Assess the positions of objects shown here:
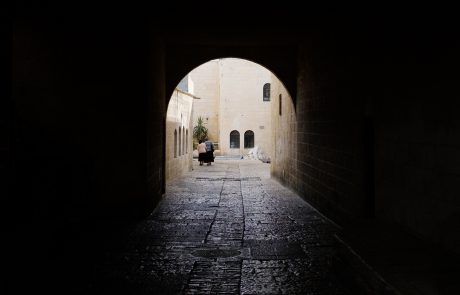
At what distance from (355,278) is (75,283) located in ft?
9.08

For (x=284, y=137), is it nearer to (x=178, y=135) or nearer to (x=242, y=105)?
A: (x=178, y=135)

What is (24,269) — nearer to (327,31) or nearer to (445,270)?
(445,270)

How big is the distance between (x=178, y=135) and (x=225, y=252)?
11.5m

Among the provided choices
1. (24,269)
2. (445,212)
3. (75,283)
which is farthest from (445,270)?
(24,269)

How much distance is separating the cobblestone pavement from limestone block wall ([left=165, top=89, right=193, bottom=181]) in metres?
4.64

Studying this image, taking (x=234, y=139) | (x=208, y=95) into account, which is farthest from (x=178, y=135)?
(x=208, y=95)

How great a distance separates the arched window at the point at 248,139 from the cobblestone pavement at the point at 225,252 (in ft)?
83.5

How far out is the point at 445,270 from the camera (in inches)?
158

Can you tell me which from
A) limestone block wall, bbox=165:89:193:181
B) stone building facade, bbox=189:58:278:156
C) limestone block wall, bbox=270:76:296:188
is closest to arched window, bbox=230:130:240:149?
stone building facade, bbox=189:58:278:156

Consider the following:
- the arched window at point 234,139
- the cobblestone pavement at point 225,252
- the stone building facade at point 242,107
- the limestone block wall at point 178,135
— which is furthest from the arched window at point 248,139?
the cobblestone pavement at point 225,252

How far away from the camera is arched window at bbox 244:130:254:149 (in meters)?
36.2

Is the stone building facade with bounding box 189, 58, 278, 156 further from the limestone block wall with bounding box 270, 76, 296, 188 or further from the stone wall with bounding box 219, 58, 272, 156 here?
the limestone block wall with bounding box 270, 76, 296, 188

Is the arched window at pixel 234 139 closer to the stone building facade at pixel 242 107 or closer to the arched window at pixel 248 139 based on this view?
the stone building facade at pixel 242 107

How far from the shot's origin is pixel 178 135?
57.6 feet
